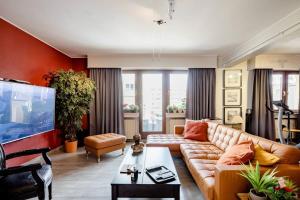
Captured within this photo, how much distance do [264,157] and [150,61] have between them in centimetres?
375

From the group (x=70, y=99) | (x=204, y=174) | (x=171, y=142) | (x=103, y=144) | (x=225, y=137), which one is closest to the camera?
(x=204, y=174)

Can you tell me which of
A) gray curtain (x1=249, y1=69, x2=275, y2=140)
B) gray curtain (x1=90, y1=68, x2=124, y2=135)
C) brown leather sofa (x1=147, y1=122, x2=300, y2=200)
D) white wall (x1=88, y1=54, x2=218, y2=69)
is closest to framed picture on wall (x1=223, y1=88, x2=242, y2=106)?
gray curtain (x1=249, y1=69, x2=275, y2=140)

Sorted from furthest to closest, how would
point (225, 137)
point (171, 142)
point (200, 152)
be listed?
point (171, 142)
point (225, 137)
point (200, 152)

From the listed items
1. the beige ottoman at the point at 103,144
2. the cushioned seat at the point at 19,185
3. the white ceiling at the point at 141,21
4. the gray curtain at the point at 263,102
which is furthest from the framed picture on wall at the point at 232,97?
the cushioned seat at the point at 19,185

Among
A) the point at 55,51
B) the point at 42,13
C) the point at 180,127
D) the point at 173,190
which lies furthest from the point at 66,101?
the point at 173,190

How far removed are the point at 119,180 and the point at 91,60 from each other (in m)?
3.90

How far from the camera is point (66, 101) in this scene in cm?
404

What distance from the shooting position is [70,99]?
407cm

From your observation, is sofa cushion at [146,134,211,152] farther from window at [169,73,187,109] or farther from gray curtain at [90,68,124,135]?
window at [169,73,187,109]

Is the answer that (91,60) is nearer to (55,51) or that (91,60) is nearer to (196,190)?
(55,51)

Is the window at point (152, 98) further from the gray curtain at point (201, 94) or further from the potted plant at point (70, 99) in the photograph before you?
the potted plant at point (70, 99)

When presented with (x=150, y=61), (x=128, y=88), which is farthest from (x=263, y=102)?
(x=128, y=88)

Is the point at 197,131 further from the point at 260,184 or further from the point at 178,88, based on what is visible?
the point at 260,184

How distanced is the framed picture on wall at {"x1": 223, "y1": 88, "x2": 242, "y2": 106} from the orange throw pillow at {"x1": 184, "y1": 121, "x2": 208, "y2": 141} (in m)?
1.82
